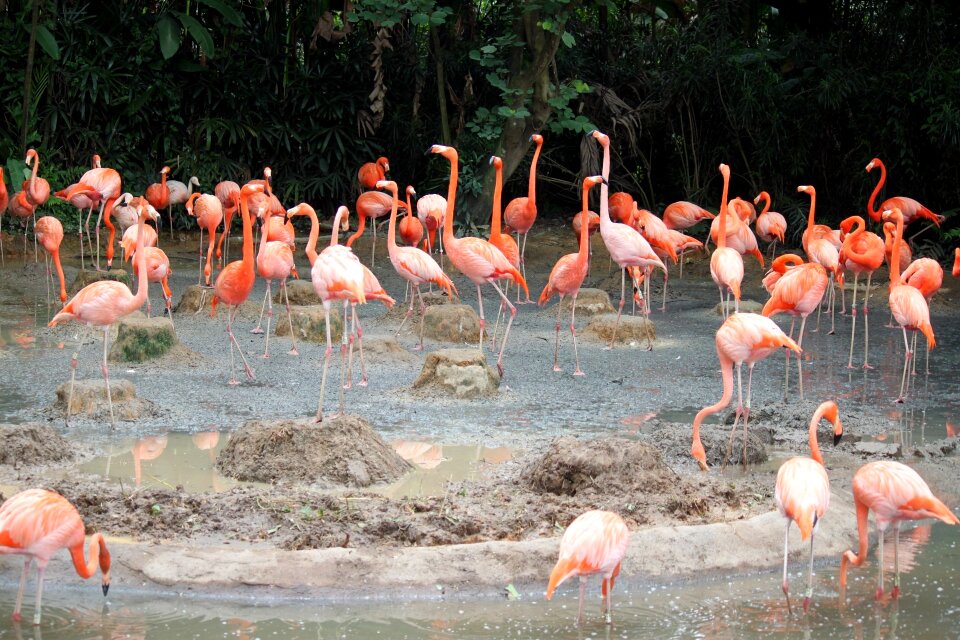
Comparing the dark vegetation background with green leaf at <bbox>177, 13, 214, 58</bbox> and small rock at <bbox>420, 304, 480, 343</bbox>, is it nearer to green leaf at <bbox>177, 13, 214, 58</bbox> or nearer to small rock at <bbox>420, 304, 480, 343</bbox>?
green leaf at <bbox>177, 13, 214, 58</bbox>

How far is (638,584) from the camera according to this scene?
4.31m

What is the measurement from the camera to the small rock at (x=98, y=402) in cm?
621

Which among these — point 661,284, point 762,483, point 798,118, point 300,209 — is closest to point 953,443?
point 762,483

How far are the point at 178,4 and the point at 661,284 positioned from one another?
7.61 meters

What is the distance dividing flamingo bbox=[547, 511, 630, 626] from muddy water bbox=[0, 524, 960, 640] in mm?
274

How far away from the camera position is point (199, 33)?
1408 cm

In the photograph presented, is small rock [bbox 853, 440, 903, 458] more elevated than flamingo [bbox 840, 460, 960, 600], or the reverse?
flamingo [bbox 840, 460, 960, 600]

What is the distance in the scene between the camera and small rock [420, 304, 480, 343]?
29.4 feet

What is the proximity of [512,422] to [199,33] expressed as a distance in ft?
30.8

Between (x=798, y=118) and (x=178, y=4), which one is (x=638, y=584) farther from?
(x=178, y=4)

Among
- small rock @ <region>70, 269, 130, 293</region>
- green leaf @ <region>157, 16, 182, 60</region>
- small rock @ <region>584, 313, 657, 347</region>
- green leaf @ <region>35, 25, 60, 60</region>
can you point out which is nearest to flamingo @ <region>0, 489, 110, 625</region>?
small rock @ <region>584, 313, 657, 347</region>

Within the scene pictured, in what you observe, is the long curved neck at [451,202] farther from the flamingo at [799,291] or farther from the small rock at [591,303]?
the flamingo at [799,291]

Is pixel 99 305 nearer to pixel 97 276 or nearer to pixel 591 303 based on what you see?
pixel 97 276

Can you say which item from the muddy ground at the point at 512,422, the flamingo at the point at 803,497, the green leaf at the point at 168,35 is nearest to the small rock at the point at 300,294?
the muddy ground at the point at 512,422
